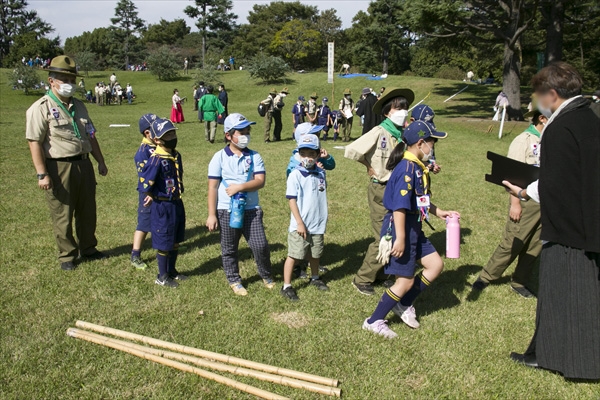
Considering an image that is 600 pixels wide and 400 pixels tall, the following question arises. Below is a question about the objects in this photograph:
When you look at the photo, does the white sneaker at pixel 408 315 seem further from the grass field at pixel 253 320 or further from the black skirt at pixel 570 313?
the black skirt at pixel 570 313

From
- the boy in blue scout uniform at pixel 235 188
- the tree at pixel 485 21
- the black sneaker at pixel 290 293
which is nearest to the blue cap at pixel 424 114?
the boy in blue scout uniform at pixel 235 188

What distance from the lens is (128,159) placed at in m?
14.0

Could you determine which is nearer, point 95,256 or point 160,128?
point 160,128

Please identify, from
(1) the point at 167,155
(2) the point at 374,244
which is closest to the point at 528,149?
(2) the point at 374,244

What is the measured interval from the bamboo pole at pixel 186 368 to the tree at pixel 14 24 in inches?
3033

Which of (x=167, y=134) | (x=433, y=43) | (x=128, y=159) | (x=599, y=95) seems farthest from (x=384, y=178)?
(x=433, y=43)

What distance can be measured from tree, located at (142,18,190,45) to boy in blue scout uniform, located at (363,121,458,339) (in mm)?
92628

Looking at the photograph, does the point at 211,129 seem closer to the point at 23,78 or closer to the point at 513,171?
the point at 513,171

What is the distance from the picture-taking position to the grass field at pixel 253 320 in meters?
3.60

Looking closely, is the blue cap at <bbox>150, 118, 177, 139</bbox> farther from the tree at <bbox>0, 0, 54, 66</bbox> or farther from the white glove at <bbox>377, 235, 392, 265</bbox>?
the tree at <bbox>0, 0, 54, 66</bbox>

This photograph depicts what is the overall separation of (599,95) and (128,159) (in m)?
11.7

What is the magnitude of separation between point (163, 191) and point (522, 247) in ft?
13.1

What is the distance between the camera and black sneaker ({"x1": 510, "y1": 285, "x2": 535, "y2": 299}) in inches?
205

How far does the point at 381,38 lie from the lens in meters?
52.2
